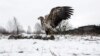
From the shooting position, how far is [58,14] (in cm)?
1162

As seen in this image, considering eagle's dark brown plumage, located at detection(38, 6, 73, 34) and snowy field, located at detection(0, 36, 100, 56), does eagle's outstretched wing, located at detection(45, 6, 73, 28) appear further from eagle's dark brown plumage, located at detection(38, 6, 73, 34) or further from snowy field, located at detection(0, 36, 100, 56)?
snowy field, located at detection(0, 36, 100, 56)

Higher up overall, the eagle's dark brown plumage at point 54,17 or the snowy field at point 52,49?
the eagle's dark brown plumage at point 54,17

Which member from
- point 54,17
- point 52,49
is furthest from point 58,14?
point 52,49

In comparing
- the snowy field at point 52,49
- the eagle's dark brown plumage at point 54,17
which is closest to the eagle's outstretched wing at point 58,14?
the eagle's dark brown plumage at point 54,17

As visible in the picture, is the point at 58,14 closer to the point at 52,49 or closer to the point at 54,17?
the point at 54,17

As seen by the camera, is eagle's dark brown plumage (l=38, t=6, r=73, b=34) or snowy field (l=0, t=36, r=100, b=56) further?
eagle's dark brown plumage (l=38, t=6, r=73, b=34)

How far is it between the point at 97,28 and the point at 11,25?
3081 inches

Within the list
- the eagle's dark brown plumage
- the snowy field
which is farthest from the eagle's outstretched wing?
the snowy field

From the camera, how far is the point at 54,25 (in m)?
12.4

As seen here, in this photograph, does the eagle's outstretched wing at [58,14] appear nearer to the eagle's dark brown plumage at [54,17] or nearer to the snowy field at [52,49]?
the eagle's dark brown plumage at [54,17]

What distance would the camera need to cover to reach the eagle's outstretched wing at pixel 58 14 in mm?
11508

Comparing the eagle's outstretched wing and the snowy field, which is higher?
the eagle's outstretched wing

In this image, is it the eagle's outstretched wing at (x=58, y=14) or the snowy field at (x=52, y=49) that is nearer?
the snowy field at (x=52, y=49)

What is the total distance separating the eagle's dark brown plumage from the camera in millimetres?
11562
